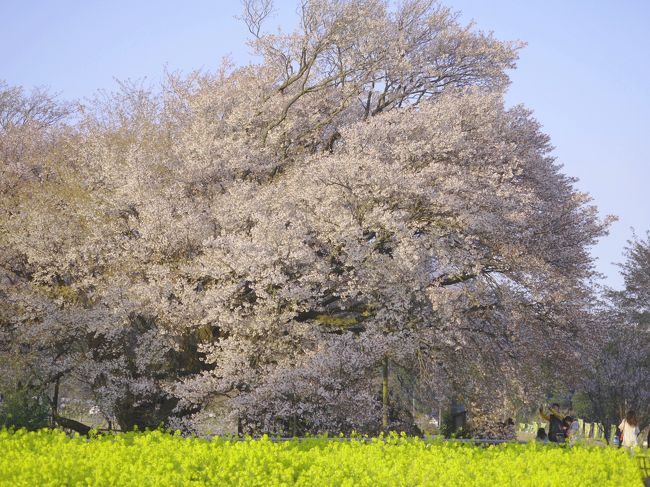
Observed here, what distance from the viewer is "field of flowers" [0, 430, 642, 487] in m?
10.7

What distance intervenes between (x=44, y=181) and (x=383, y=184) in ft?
38.9

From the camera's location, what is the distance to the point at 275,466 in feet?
38.5

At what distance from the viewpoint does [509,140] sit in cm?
2788

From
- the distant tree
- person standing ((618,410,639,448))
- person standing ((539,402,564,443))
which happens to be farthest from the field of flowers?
the distant tree

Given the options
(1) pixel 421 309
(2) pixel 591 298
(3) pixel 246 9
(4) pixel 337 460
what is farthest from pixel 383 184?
(4) pixel 337 460

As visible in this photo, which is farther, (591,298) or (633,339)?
(633,339)

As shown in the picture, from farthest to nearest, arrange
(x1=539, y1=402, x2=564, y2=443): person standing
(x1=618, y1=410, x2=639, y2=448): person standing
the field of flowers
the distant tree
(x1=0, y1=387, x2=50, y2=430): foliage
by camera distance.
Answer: the distant tree < (x1=539, y1=402, x2=564, y2=443): person standing < (x1=618, y1=410, x2=639, y2=448): person standing < (x1=0, y1=387, x2=50, y2=430): foliage < the field of flowers

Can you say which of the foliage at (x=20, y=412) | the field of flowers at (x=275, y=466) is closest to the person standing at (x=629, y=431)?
the field of flowers at (x=275, y=466)

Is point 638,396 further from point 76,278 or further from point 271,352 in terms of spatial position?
point 76,278

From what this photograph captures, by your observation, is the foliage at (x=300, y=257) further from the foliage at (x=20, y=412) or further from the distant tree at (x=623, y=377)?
the distant tree at (x=623, y=377)

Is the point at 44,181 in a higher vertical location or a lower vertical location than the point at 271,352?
higher

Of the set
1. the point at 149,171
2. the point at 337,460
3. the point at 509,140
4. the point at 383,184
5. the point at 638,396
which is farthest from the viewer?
the point at 638,396

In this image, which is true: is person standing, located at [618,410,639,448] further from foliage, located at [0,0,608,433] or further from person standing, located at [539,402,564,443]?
foliage, located at [0,0,608,433]

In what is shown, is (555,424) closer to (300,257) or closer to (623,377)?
(300,257)
